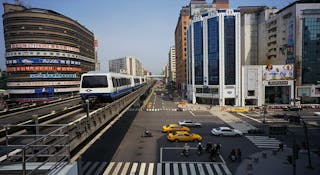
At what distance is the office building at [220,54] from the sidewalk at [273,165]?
3698cm

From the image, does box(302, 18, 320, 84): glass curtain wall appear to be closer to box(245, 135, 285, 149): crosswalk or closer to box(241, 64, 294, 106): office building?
box(241, 64, 294, 106): office building

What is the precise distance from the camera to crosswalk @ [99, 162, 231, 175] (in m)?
17.5

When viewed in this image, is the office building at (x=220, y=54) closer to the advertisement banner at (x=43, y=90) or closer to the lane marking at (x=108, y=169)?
the lane marking at (x=108, y=169)

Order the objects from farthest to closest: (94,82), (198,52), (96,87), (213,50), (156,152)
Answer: (198,52), (213,50), (156,152), (94,82), (96,87)

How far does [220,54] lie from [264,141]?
36405mm

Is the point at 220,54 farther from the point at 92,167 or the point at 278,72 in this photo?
the point at 92,167

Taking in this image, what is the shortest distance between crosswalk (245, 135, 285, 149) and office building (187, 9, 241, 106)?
3092 centimetres

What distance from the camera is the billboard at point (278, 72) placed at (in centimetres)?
5616

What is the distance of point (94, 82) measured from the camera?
17625mm

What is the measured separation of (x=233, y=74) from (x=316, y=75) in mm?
23834

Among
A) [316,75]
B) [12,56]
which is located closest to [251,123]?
[316,75]

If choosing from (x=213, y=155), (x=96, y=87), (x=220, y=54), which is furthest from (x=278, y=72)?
(x=96, y=87)

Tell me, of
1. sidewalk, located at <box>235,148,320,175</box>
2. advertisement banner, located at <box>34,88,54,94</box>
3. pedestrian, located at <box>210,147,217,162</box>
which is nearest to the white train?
pedestrian, located at <box>210,147,217,162</box>

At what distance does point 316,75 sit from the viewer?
5675cm
